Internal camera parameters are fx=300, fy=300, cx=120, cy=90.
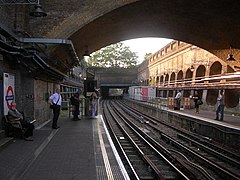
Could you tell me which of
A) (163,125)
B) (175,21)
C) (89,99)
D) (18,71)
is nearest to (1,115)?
(18,71)

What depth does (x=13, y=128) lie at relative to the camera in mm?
8852

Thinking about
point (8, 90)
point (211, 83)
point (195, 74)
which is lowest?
point (8, 90)

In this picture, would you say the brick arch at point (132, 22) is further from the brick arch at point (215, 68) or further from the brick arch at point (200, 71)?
the brick arch at point (200, 71)

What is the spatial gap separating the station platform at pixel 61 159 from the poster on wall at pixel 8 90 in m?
1.15

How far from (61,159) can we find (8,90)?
358 cm

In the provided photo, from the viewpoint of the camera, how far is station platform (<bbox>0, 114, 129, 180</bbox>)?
5.48 m

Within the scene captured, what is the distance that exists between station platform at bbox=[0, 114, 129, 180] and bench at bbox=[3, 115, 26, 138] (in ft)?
0.86

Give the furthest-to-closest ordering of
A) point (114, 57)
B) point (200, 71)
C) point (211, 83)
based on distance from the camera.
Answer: point (114, 57), point (200, 71), point (211, 83)

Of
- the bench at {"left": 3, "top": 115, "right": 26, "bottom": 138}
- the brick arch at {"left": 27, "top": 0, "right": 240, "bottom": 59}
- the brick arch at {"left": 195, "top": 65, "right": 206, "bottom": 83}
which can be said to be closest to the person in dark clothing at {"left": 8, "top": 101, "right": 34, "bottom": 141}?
the bench at {"left": 3, "top": 115, "right": 26, "bottom": 138}

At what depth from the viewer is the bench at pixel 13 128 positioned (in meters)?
8.70

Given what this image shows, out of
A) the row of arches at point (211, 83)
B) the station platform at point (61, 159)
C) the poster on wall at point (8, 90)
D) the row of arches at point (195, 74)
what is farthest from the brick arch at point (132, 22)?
the station platform at point (61, 159)

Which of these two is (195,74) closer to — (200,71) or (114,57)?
(200,71)

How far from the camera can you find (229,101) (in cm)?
2270

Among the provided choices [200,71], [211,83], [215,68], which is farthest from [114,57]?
[211,83]
